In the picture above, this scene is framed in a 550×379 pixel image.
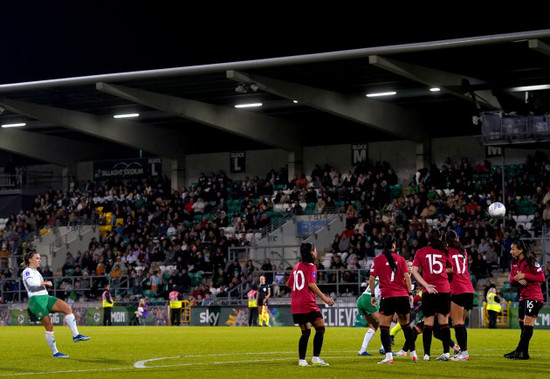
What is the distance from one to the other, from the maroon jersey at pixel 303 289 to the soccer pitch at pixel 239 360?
3.04 ft

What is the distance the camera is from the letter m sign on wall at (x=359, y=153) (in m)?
48.8

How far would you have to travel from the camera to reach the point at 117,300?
4388cm

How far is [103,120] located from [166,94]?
634 centimetres

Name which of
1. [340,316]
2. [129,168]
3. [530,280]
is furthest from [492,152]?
[530,280]

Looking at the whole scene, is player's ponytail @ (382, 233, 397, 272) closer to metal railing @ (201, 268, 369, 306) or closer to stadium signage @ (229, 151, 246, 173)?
metal railing @ (201, 268, 369, 306)

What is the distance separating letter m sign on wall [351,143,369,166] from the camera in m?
48.8

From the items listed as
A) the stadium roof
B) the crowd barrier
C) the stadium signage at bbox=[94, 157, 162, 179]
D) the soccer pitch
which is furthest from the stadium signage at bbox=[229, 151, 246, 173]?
the soccer pitch

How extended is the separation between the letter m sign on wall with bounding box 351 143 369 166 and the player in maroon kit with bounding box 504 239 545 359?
3222cm

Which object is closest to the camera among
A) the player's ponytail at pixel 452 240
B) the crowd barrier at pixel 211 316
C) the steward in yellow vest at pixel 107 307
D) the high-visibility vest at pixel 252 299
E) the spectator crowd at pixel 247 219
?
the player's ponytail at pixel 452 240

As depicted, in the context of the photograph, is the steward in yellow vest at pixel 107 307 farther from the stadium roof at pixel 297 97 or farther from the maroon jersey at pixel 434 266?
the maroon jersey at pixel 434 266

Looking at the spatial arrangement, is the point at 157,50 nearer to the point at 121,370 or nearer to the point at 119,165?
the point at 119,165

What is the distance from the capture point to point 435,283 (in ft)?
51.4

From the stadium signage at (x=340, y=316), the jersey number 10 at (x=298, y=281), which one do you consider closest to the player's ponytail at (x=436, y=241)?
the jersey number 10 at (x=298, y=281)

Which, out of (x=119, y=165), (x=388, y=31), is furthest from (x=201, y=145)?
(x=388, y=31)
